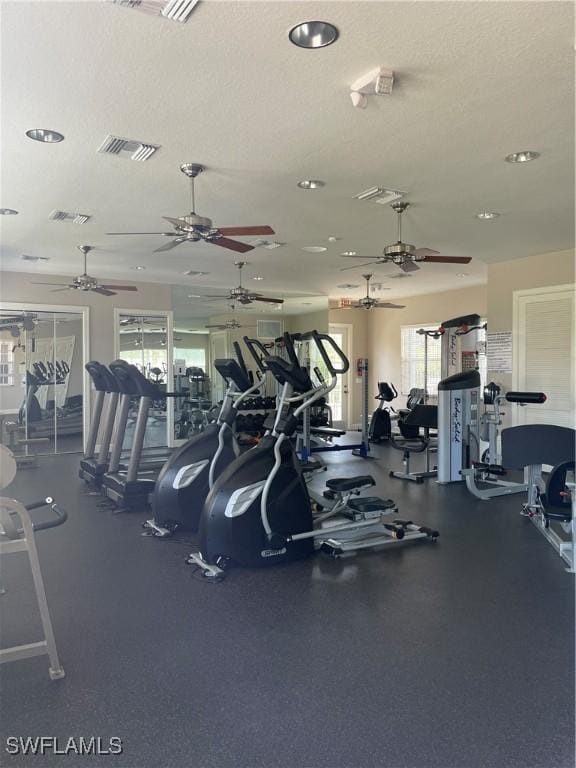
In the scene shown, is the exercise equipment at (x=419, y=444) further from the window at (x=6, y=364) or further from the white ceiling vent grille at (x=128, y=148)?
the window at (x=6, y=364)

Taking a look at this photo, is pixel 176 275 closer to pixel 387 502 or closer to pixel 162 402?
pixel 162 402

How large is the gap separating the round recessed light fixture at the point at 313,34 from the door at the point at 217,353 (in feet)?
23.9

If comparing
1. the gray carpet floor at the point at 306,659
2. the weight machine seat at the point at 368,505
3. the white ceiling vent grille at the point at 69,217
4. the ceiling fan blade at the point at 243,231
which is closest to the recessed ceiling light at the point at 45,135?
the ceiling fan blade at the point at 243,231

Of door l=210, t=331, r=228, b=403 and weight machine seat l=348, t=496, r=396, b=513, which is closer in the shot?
weight machine seat l=348, t=496, r=396, b=513

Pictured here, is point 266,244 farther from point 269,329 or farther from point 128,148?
point 269,329

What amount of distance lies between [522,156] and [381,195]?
1.15m

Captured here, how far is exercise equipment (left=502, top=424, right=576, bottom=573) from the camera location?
3705 millimetres

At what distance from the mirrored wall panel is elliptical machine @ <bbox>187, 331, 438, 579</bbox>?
5432 millimetres

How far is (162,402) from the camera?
9102 millimetres

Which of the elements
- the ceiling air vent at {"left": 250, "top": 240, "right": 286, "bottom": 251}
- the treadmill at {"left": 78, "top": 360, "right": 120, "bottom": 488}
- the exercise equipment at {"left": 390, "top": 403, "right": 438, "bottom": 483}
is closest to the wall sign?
the exercise equipment at {"left": 390, "top": 403, "right": 438, "bottom": 483}

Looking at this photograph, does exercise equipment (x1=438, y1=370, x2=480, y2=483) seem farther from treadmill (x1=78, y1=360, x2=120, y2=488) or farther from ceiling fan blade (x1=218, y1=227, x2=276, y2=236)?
treadmill (x1=78, y1=360, x2=120, y2=488)

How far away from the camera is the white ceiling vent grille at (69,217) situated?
5032mm

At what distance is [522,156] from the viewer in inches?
146

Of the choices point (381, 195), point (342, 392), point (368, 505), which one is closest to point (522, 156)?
point (381, 195)
